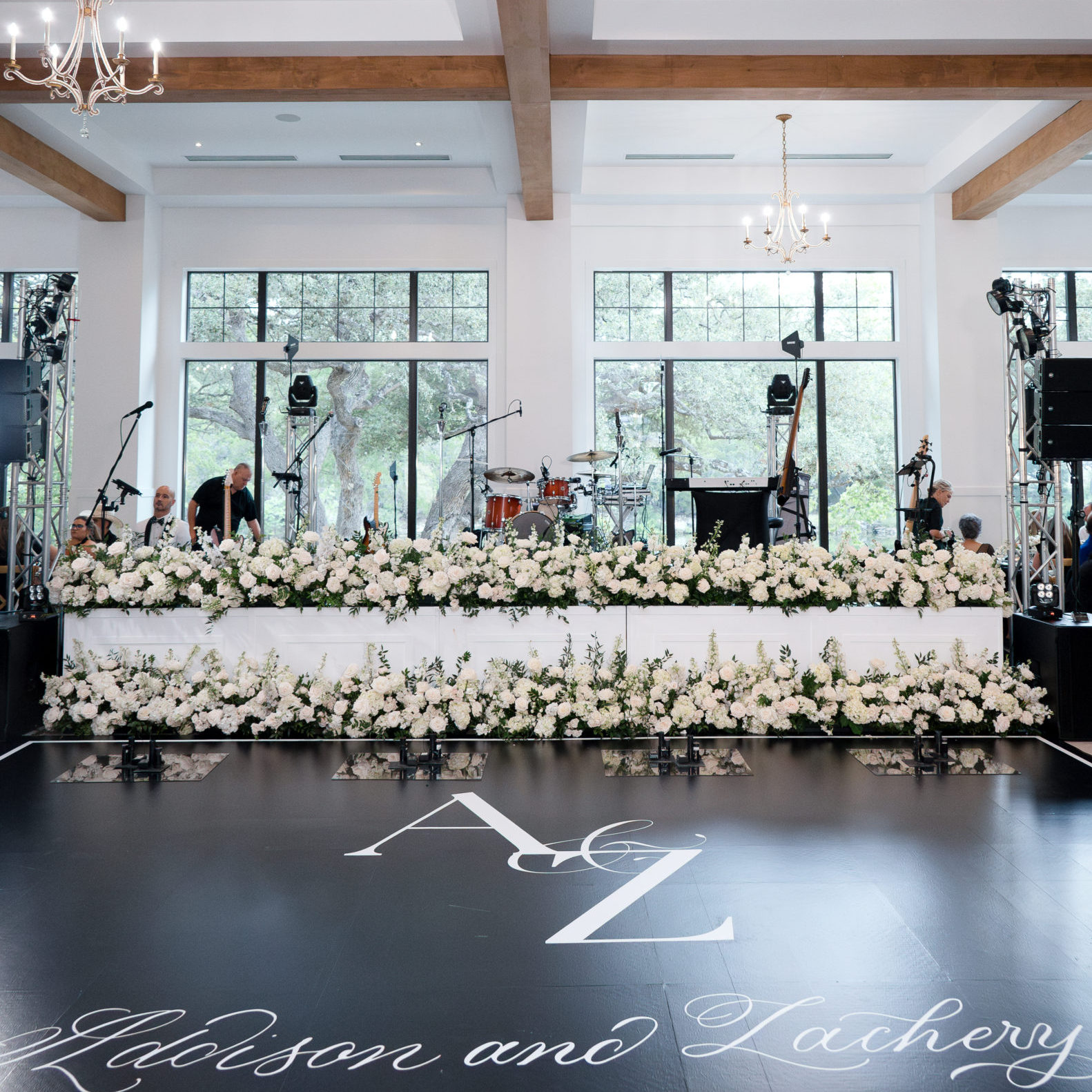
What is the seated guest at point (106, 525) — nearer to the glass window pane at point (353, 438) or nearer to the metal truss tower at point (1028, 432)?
the glass window pane at point (353, 438)

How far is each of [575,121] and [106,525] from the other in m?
5.31

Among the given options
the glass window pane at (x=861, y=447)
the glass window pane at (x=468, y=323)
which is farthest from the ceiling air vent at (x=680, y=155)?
the glass window pane at (x=861, y=447)

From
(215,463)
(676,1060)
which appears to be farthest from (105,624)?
(215,463)

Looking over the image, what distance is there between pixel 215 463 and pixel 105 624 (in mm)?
6215

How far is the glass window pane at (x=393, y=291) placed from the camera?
11.3m

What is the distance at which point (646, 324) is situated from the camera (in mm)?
11297

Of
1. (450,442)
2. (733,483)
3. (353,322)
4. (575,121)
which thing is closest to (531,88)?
(575,121)

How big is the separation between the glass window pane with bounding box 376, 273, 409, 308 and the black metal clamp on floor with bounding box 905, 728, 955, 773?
8364mm

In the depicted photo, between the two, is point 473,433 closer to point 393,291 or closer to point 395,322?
point 395,322

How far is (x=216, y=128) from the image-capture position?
959 cm

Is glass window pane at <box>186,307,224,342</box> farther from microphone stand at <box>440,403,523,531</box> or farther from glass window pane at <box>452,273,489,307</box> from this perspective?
microphone stand at <box>440,403,523,531</box>

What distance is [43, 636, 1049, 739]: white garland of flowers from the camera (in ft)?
16.5

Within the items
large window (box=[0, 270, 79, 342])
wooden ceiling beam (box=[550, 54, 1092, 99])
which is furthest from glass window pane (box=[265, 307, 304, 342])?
wooden ceiling beam (box=[550, 54, 1092, 99])

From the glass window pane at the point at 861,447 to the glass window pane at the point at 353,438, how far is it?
5093 mm
